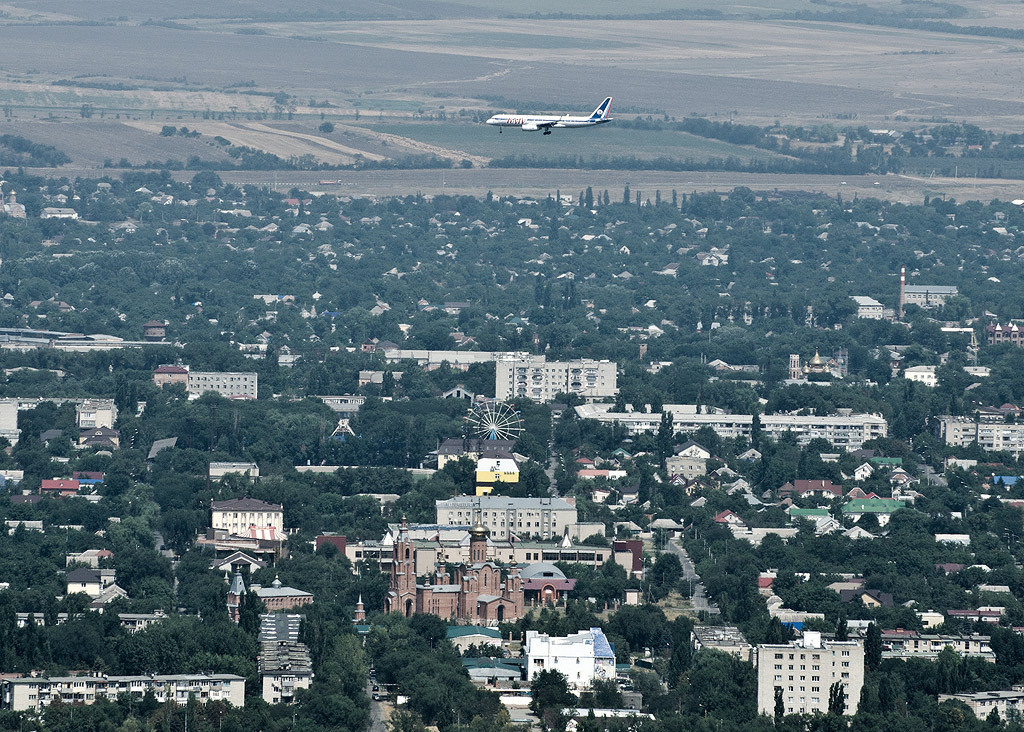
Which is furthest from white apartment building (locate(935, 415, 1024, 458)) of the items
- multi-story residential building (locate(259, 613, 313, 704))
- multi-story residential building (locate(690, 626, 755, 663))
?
multi-story residential building (locate(259, 613, 313, 704))

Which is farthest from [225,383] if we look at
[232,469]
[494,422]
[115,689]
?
[115,689]

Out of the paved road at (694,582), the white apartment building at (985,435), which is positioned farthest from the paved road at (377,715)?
the white apartment building at (985,435)

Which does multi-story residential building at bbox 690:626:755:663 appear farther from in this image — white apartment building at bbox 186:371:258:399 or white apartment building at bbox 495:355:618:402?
white apartment building at bbox 186:371:258:399

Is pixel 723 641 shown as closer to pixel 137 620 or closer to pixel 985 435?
pixel 137 620

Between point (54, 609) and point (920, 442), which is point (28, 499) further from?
point (920, 442)

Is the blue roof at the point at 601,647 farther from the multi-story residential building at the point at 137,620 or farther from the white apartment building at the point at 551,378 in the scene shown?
the white apartment building at the point at 551,378
